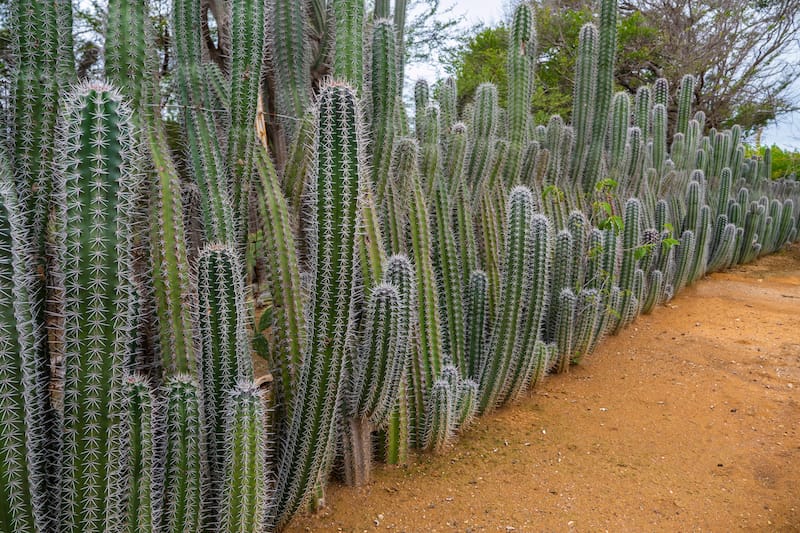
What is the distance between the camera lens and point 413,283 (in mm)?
2318

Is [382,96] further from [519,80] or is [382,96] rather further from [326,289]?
[519,80]

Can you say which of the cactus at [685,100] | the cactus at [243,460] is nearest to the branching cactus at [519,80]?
the cactus at [243,460]

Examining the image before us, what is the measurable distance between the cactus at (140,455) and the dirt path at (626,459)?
0.74 metres

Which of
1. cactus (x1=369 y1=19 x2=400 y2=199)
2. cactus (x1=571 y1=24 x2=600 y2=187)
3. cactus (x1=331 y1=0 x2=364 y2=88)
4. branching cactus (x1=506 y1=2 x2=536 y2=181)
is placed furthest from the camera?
cactus (x1=571 y1=24 x2=600 y2=187)

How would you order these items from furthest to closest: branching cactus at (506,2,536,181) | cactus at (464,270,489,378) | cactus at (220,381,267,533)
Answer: branching cactus at (506,2,536,181)
cactus at (464,270,489,378)
cactus at (220,381,267,533)

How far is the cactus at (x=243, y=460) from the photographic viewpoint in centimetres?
161

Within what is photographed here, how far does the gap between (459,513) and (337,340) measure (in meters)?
0.92

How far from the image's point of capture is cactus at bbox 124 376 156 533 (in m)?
1.48

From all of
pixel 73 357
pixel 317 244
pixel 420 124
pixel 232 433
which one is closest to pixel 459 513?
pixel 232 433

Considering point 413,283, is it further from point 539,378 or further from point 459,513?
point 539,378

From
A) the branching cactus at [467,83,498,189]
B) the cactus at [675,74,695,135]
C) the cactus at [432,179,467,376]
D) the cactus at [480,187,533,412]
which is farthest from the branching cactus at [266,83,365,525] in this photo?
the cactus at [675,74,695,135]

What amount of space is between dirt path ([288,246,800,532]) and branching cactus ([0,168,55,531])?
103cm

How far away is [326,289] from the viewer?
6.24 feet

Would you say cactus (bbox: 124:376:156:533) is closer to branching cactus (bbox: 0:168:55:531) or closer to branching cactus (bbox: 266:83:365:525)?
branching cactus (bbox: 0:168:55:531)
